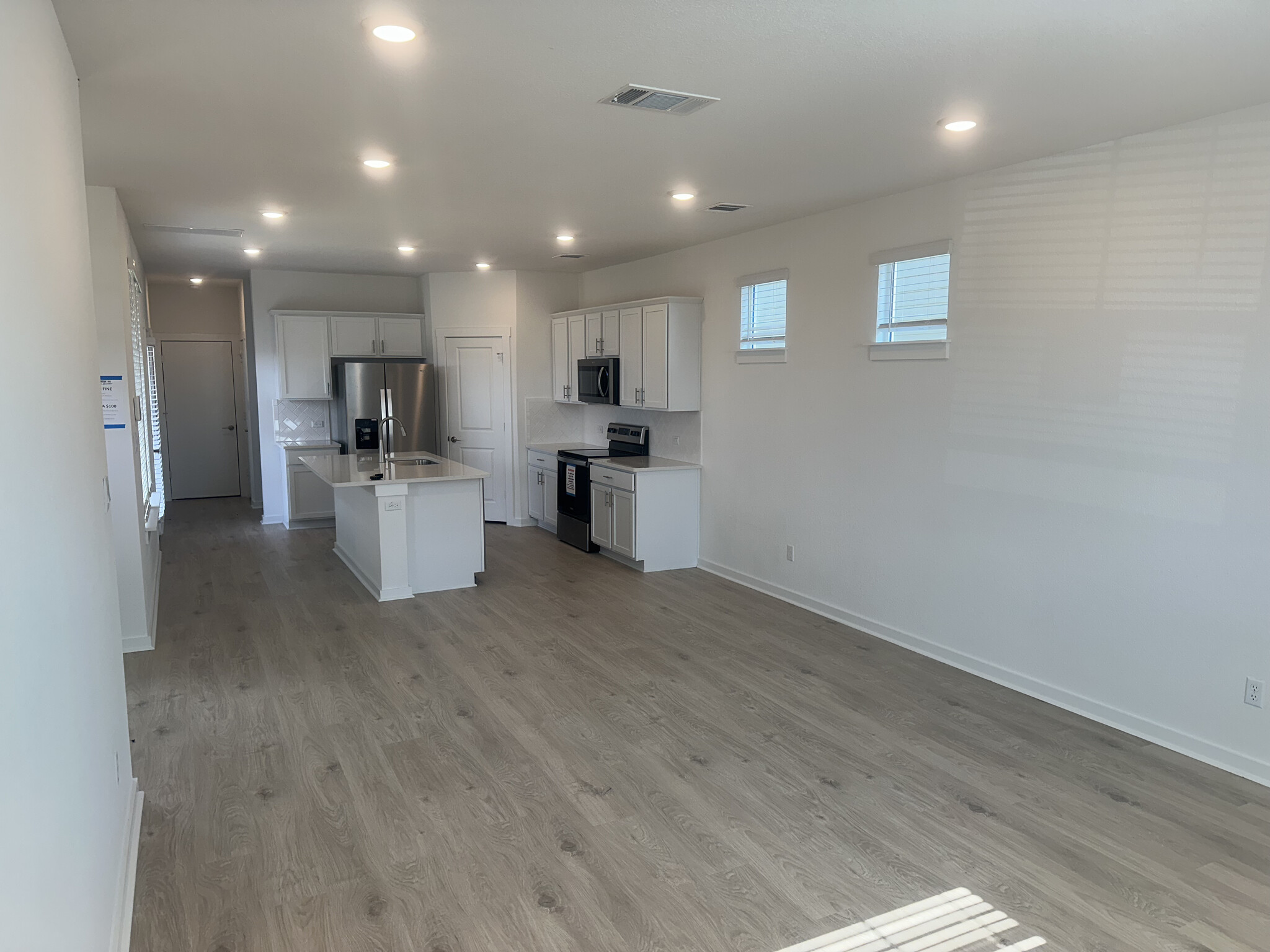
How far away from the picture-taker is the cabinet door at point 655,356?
6.54m

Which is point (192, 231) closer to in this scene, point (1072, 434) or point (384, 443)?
point (384, 443)

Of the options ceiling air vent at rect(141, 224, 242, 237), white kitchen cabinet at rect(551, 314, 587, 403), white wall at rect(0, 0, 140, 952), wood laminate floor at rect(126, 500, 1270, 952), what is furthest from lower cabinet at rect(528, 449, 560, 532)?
white wall at rect(0, 0, 140, 952)

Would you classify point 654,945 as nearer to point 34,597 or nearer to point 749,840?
point 749,840

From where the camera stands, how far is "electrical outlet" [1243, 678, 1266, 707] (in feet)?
10.7

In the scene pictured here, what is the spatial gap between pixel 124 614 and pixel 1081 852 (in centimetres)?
484

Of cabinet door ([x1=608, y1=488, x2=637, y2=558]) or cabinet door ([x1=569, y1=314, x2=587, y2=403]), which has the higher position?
cabinet door ([x1=569, y1=314, x2=587, y2=403])

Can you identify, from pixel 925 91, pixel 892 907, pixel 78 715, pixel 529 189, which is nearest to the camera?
pixel 78 715

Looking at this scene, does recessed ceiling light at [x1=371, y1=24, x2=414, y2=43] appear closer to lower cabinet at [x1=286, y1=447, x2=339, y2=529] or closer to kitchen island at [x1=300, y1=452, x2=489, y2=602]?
kitchen island at [x1=300, y1=452, x2=489, y2=602]

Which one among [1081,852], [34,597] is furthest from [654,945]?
[34,597]

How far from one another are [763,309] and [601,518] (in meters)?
2.27

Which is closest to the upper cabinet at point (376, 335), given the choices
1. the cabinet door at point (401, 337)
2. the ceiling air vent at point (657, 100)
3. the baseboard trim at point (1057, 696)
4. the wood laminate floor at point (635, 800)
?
the cabinet door at point (401, 337)

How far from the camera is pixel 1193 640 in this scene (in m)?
3.46

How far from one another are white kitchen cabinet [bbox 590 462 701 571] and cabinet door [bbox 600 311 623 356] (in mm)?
1123

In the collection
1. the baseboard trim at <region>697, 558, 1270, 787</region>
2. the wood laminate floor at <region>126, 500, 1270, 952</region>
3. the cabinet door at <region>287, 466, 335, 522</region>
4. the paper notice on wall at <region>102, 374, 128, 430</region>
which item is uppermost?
the paper notice on wall at <region>102, 374, 128, 430</region>
